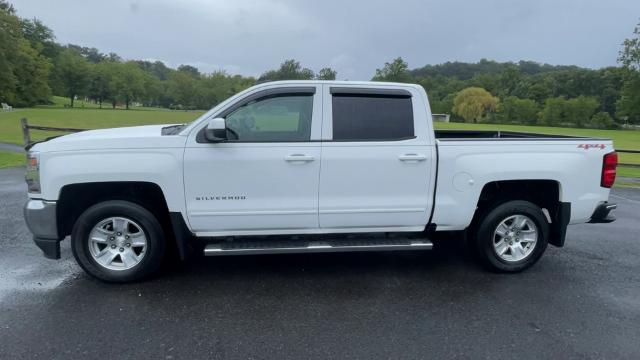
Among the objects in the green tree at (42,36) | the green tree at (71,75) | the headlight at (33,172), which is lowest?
the headlight at (33,172)

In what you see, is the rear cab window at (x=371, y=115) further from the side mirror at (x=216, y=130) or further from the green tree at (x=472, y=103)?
the green tree at (x=472, y=103)

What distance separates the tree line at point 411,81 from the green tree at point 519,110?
0.23 meters

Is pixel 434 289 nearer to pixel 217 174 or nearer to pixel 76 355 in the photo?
pixel 217 174

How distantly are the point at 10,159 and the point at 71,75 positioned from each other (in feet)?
353

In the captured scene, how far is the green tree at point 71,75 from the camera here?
103812 millimetres

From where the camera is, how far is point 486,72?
425 feet

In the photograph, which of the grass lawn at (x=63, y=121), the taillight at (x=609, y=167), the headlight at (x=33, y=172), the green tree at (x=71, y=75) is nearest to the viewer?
the headlight at (x=33, y=172)

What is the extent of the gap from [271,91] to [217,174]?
38.1 inches

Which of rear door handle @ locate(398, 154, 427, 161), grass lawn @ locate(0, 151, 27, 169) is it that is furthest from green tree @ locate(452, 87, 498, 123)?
rear door handle @ locate(398, 154, 427, 161)

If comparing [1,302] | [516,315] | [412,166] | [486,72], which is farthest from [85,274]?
[486,72]

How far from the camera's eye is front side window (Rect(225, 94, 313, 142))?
14.1 feet

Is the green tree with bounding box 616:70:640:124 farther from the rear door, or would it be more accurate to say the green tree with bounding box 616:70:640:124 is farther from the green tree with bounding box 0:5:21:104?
the green tree with bounding box 0:5:21:104

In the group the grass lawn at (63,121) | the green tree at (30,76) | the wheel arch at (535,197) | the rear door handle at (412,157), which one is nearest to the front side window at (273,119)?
the rear door handle at (412,157)

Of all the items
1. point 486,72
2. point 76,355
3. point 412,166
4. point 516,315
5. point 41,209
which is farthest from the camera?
point 486,72
